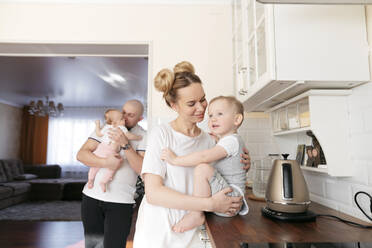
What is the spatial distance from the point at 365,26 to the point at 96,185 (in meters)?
1.84

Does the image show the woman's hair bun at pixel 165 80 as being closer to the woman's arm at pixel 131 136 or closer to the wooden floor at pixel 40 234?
the woman's arm at pixel 131 136

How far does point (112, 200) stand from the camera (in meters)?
1.76

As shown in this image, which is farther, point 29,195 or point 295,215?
point 29,195

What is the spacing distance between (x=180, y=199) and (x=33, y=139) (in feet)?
29.3

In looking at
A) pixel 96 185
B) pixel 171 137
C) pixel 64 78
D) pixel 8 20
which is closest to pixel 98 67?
pixel 64 78

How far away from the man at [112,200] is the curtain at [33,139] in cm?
755

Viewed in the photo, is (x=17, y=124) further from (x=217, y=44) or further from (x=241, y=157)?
(x=241, y=157)

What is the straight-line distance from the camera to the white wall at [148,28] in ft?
7.78

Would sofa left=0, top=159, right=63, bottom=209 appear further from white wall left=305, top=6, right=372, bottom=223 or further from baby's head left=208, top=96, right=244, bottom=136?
white wall left=305, top=6, right=372, bottom=223

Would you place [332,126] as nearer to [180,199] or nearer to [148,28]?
[180,199]

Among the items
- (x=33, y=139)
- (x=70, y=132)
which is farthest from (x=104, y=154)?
(x=33, y=139)

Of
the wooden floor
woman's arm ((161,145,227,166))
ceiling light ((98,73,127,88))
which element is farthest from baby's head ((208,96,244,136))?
ceiling light ((98,73,127,88))

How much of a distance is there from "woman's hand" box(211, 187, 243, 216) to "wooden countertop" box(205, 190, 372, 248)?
0.05 meters

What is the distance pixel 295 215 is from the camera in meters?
1.11
